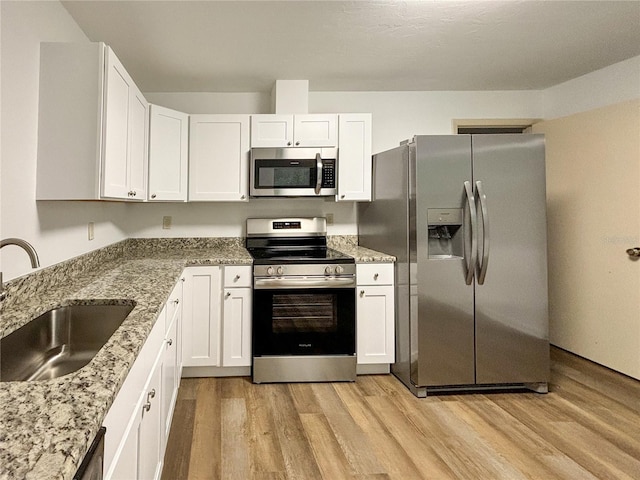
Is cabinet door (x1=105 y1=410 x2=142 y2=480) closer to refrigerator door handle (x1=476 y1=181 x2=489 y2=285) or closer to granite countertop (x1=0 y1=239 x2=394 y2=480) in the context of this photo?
granite countertop (x1=0 y1=239 x2=394 y2=480)

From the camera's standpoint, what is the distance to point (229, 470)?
1913 mm

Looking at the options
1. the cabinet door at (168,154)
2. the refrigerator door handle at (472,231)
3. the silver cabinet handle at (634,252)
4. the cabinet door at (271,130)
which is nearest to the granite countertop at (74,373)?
the cabinet door at (168,154)

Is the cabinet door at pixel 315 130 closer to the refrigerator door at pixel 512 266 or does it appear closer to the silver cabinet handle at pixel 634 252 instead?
the refrigerator door at pixel 512 266

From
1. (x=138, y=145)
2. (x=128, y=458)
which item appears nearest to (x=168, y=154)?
(x=138, y=145)

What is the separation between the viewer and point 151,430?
1.44 meters

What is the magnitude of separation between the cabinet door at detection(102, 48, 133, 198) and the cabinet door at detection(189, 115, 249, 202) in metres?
0.96

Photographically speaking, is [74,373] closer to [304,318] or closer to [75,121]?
[75,121]

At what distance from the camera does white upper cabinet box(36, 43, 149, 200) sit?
5.98ft

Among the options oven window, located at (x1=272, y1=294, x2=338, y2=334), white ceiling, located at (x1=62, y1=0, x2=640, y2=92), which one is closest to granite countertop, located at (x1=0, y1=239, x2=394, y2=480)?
oven window, located at (x1=272, y1=294, x2=338, y2=334)

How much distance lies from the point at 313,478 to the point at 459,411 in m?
1.10

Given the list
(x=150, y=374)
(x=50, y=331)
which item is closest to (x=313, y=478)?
(x=150, y=374)

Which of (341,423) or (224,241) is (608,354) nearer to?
(341,423)

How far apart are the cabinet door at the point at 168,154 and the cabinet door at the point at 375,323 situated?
1604 mm

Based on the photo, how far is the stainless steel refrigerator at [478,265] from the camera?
8.78 feet
